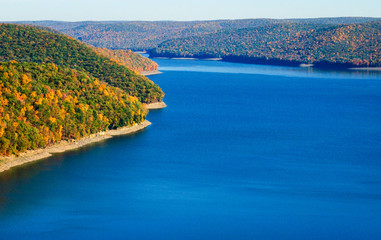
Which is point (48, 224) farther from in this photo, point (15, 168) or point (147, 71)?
point (147, 71)

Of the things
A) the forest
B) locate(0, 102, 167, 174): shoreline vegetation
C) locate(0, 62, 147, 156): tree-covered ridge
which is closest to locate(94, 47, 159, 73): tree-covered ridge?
the forest

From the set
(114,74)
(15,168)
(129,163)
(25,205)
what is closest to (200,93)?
(114,74)

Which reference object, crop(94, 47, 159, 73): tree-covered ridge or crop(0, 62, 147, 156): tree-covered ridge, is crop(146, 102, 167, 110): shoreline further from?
crop(94, 47, 159, 73): tree-covered ridge

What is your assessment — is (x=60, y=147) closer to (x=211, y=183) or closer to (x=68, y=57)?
(x=211, y=183)

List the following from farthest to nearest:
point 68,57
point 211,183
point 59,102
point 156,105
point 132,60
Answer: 1. point 132,60
2. point 68,57
3. point 156,105
4. point 59,102
5. point 211,183

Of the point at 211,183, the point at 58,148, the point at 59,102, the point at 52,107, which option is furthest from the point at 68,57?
the point at 211,183

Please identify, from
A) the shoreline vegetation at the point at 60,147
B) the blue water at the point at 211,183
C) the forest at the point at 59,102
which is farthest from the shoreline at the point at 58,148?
the blue water at the point at 211,183
